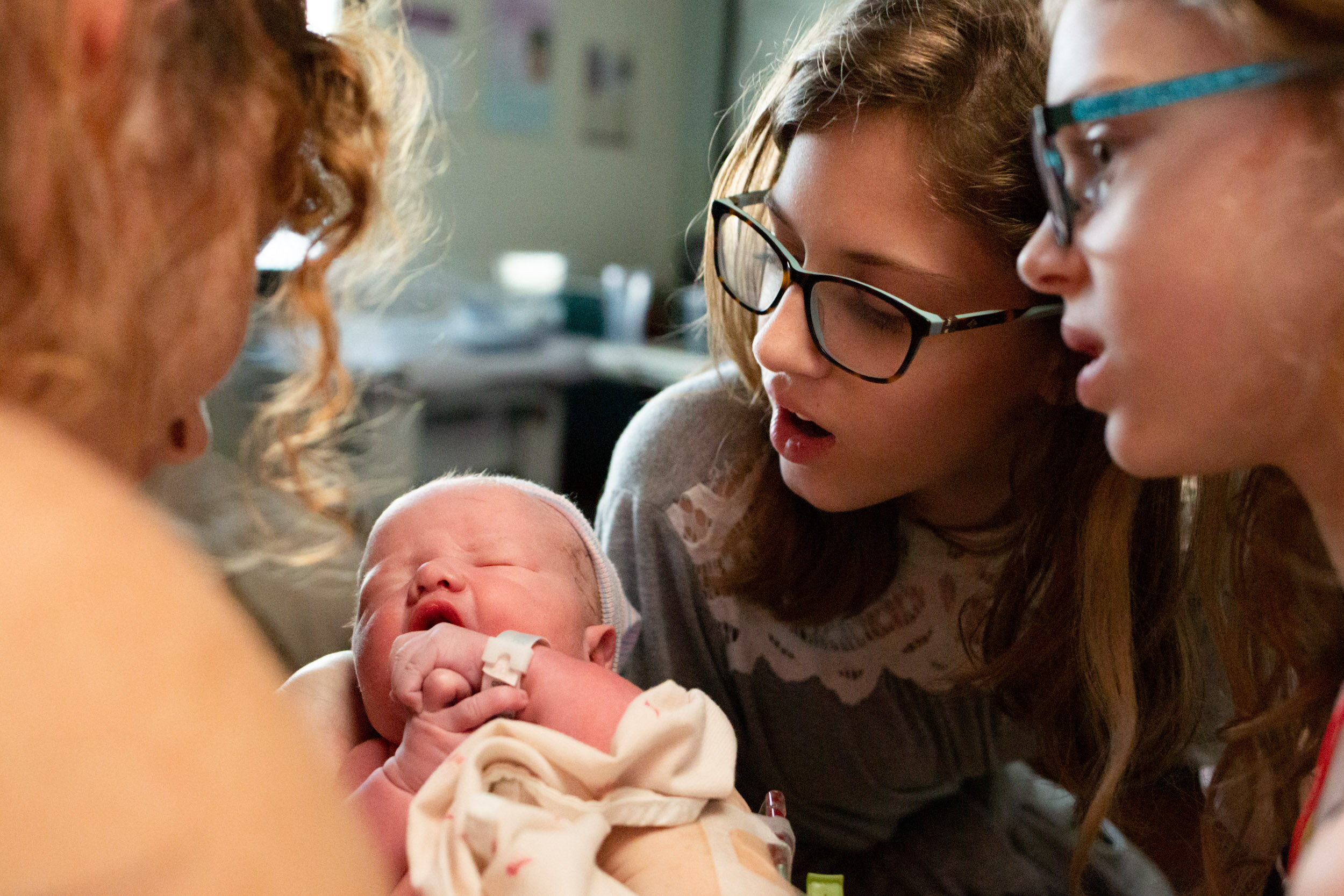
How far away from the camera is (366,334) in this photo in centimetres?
407

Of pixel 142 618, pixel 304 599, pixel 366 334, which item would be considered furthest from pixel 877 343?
pixel 366 334

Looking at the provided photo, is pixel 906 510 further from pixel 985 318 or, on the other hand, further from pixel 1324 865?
pixel 1324 865

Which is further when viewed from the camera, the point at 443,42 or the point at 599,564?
the point at 443,42

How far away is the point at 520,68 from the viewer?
16.8 ft

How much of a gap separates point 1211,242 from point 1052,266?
143mm

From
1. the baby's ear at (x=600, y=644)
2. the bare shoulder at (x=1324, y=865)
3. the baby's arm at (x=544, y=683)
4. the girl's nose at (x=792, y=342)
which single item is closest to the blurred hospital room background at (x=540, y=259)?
the baby's ear at (x=600, y=644)

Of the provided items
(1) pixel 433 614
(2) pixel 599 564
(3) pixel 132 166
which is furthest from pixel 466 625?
(3) pixel 132 166

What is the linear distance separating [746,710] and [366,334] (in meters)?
2.95

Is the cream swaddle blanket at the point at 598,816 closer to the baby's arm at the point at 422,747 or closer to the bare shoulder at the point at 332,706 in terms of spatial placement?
the baby's arm at the point at 422,747

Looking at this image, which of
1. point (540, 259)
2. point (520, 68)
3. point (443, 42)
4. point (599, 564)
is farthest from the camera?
point (520, 68)

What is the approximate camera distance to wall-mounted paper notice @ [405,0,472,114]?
15.7 ft

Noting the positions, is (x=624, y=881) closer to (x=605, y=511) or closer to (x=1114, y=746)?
(x=1114, y=746)

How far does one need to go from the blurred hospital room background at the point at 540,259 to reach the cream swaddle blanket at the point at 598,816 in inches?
69.2

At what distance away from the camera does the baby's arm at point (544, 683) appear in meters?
1.01
